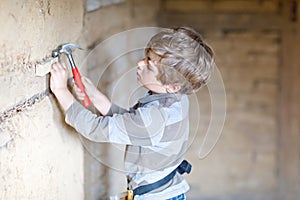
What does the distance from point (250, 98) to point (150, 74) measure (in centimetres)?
215

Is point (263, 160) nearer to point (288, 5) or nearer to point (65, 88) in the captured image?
point (288, 5)

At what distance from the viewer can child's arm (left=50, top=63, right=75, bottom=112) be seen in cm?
152

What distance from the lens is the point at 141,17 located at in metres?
3.11

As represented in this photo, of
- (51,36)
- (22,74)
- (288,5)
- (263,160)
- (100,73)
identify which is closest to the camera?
(22,74)

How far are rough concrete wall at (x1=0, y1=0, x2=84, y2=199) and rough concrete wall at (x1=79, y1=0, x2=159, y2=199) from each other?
0.30 m

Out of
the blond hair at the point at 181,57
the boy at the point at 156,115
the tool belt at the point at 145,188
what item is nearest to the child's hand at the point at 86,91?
the boy at the point at 156,115

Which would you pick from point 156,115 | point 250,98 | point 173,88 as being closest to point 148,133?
point 156,115

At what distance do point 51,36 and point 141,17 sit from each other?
1.66m

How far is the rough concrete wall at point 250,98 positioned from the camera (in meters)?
3.59

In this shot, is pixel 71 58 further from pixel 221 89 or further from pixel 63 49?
pixel 221 89

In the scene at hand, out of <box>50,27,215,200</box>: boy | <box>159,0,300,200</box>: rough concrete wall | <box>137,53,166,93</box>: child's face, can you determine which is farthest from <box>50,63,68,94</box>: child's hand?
<box>159,0,300,200</box>: rough concrete wall

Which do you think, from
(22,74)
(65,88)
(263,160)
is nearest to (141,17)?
(263,160)

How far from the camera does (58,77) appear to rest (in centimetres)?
152

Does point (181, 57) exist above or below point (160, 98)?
above
